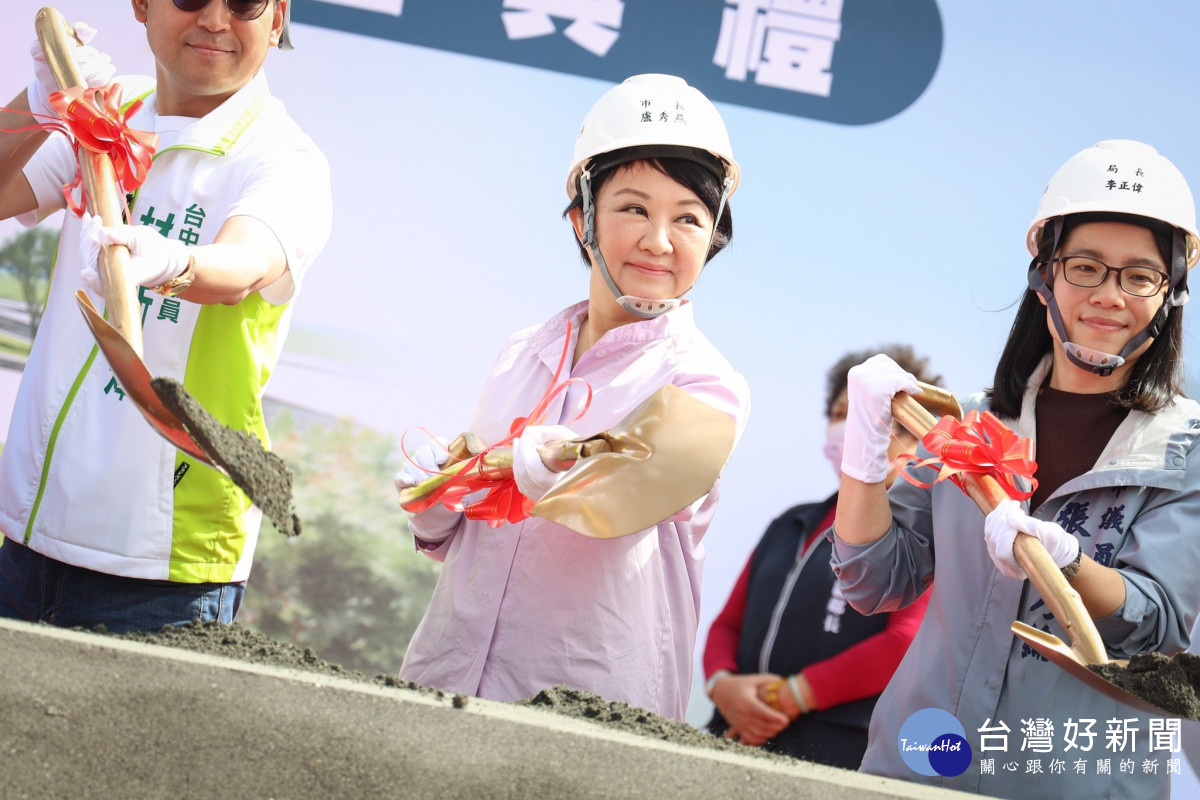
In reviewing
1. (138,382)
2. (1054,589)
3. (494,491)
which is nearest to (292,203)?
(138,382)

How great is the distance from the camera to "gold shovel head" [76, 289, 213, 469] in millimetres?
1420

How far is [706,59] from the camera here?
127 inches

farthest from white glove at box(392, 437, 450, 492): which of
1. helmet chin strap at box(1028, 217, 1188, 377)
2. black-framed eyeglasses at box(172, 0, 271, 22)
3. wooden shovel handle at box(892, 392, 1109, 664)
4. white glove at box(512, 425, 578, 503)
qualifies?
Answer: helmet chin strap at box(1028, 217, 1188, 377)

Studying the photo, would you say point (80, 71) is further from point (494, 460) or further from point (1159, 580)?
point (1159, 580)

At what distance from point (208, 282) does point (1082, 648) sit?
1.32 meters

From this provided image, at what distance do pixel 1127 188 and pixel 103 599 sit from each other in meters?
1.77

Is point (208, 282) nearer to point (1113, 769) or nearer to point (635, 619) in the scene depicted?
point (635, 619)

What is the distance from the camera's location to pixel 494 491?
1.69 metres

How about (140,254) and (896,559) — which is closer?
(140,254)

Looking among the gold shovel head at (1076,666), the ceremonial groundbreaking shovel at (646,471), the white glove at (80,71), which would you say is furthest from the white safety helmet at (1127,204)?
the white glove at (80,71)

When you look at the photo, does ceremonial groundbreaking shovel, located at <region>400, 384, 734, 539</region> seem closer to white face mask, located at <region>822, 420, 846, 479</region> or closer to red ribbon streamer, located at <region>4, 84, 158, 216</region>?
red ribbon streamer, located at <region>4, 84, 158, 216</region>

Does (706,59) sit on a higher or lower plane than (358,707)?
higher

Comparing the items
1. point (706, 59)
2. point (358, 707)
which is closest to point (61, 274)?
point (358, 707)

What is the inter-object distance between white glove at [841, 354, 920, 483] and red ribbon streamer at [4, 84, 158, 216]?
1.20 metres
